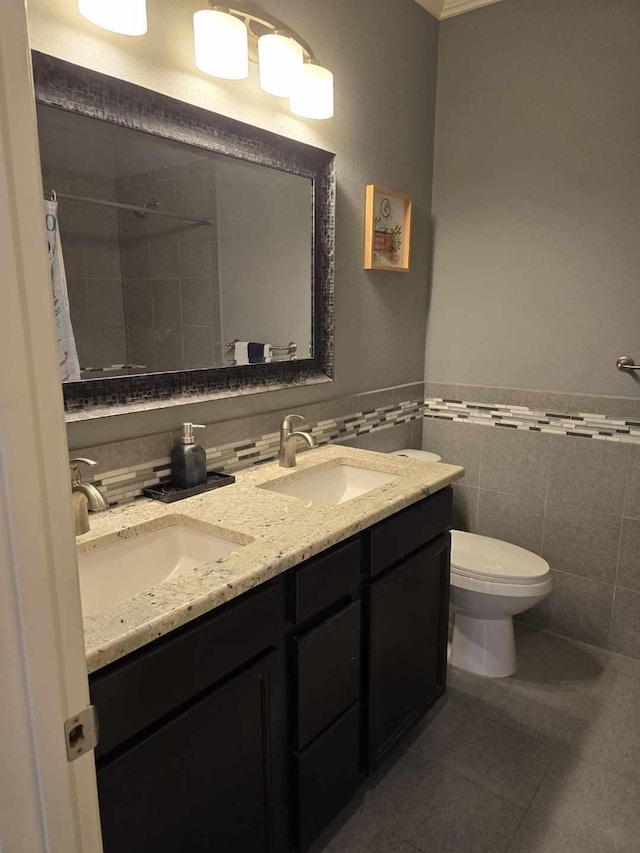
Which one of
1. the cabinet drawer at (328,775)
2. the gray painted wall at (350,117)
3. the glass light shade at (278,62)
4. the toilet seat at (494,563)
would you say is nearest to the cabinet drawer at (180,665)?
the cabinet drawer at (328,775)

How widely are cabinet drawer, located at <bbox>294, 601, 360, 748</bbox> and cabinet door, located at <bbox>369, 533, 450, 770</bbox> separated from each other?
0.31ft

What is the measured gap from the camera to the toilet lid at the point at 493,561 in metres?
2.05

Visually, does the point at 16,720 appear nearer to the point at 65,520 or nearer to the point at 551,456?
the point at 65,520

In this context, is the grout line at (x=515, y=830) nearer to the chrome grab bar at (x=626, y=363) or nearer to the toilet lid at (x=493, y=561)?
the toilet lid at (x=493, y=561)

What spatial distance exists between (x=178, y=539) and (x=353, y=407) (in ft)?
3.48

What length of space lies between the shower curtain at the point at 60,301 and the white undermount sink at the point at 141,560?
1.35 feet

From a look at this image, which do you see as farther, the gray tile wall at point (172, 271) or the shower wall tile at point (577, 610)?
the shower wall tile at point (577, 610)

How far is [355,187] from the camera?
2.15 meters

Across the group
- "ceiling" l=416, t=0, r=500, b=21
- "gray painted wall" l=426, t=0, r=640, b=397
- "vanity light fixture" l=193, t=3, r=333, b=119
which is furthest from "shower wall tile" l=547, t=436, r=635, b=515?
"ceiling" l=416, t=0, r=500, b=21

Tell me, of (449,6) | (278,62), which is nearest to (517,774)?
(278,62)

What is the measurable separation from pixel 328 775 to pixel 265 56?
192 centimetres

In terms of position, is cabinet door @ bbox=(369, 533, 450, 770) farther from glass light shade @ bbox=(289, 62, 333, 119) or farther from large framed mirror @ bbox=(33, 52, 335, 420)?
glass light shade @ bbox=(289, 62, 333, 119)

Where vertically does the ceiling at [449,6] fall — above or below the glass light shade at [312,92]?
above

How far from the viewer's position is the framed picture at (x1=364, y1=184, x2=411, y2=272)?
2198 millimetres
